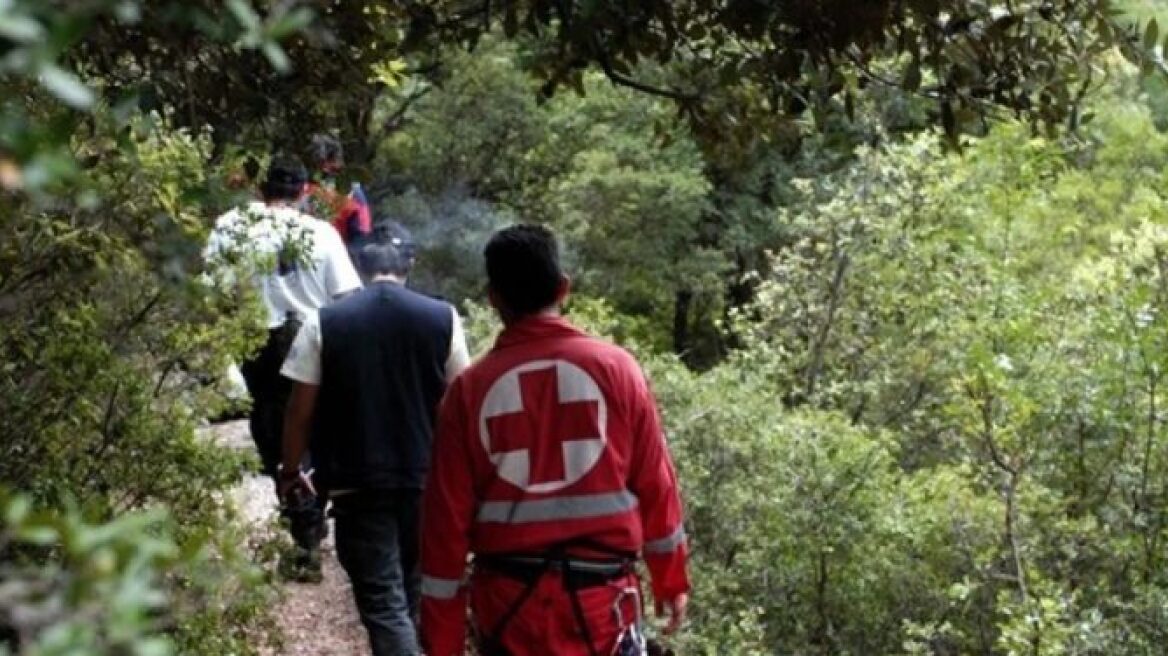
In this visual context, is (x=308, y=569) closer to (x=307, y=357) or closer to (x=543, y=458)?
(x=307, y=357)

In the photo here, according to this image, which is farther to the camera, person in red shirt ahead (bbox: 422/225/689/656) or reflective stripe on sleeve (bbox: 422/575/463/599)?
reflective stripe on sleeve (bbox: 422/575/463/599)

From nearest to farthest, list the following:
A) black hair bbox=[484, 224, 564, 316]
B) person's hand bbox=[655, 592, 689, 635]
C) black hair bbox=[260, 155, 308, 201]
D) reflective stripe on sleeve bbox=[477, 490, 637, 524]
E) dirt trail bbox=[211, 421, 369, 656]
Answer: reflective stripe on sleeve bbox=[477, 490, 637, 524], black hair bbox=[484, 224, 564, 316], person's hand bbox=[655, 592, 689, 635], black hair bbox=[260, 155, 308, 201], dirt trail bbox=[211, 421, 369, 656]

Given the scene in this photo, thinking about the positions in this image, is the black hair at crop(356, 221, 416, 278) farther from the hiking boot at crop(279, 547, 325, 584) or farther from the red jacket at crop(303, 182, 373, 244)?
the hiking boot at crop(279, 547, 325, 584)

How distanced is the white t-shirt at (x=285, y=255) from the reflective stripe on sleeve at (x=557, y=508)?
1180mm

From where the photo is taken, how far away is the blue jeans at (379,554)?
5.71 meters

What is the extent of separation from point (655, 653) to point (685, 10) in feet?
7.72

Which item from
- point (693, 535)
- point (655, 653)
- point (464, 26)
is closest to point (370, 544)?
point (655, 653)

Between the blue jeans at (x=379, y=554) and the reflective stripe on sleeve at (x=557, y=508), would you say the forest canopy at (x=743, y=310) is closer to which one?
the blue jeans at (x=379, y=554)

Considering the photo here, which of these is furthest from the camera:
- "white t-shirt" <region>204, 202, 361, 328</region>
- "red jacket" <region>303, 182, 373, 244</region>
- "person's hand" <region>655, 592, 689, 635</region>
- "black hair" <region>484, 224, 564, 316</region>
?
"red jacket" <region>303, 182, 373, 244</region>

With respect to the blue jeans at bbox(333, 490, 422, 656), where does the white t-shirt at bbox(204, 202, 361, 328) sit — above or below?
above

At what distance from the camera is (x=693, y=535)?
345 inches

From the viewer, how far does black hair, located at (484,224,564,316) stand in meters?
4.27

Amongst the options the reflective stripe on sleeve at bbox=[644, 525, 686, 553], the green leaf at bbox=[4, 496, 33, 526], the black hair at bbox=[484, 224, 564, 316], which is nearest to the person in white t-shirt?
the black hair at bbox=[484, 224, 564, 316]

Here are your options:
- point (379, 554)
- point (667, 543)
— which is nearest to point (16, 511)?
point (667, 543)
